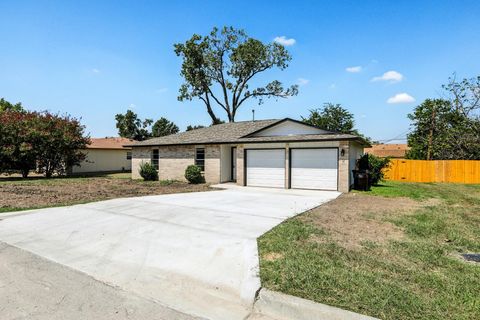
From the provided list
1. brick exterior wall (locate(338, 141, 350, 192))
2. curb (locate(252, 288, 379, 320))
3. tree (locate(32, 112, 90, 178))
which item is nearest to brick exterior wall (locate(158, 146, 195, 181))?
tree (locate(32, 112, 90, 178))

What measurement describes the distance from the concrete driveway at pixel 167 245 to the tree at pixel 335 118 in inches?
1354

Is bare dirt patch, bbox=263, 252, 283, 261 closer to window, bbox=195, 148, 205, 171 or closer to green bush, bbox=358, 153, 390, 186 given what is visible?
green bush, bbox=358, 153, 390, 186

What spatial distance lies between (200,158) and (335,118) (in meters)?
29.7

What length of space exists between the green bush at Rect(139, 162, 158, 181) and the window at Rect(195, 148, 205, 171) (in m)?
3.68

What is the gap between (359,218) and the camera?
826 cm

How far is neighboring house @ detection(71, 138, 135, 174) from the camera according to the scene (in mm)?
29812

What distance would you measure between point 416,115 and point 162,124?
41612 mm

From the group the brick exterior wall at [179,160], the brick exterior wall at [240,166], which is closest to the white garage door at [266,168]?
the brick exterior wall at [240,166]

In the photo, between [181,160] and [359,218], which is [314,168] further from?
[181,160]

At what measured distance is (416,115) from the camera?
130 ft

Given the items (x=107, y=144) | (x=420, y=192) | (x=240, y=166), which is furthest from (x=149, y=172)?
(x=420, y=192)

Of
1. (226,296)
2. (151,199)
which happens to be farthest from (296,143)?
(226,296)

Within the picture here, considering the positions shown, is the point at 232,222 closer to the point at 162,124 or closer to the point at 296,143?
the point at 296,143

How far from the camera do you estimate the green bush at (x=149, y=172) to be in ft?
68.8
